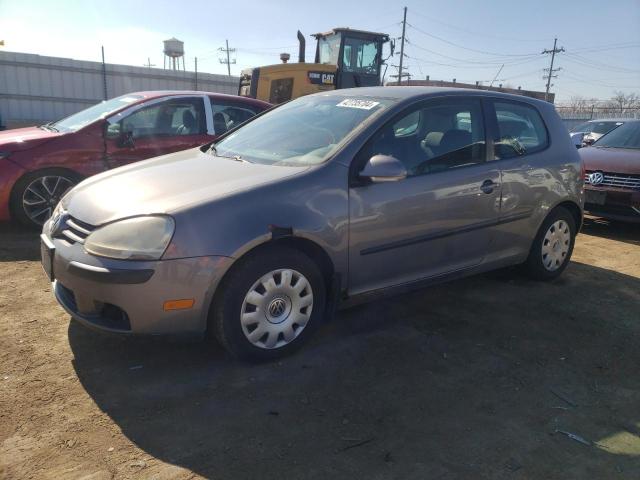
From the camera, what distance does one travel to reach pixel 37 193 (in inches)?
217

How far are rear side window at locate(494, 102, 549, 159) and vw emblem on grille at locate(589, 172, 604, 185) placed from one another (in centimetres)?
291

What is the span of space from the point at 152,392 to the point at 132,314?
0.44 meters

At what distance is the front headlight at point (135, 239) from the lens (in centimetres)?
267

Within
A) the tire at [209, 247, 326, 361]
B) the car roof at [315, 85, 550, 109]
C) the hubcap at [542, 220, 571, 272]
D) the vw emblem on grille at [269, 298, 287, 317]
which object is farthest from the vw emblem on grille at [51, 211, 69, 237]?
the hubcap at [542, 220, 571, 272]

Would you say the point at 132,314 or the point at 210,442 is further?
the point at 132,314

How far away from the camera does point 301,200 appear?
3029mm

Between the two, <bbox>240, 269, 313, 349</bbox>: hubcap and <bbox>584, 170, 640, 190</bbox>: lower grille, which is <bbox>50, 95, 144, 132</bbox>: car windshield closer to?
<bbox>240, 269, 313, 349</bbox>: hubcap

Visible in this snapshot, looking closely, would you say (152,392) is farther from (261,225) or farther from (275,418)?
(261,225)

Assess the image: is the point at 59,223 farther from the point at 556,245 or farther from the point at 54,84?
the point at 54,84

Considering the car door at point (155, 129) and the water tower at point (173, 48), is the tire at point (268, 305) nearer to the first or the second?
the car door at point (155, 129)

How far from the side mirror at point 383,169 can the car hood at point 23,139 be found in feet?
13.3

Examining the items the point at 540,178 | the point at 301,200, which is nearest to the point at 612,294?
the point at 540,178

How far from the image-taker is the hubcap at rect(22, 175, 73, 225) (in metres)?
5.47

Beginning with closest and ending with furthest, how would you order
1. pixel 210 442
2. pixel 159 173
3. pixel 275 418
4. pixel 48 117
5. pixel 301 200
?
pixel 210 442 → pixel 275 418 → pixel 301 200 → pixel 159 173 → pixel 48 117
